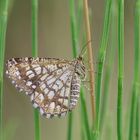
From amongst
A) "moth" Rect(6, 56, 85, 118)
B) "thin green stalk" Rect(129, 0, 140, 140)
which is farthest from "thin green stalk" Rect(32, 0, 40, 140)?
"thin green stalk" Rect(129, 0, 140, 140)

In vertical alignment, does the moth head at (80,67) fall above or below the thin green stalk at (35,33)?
below

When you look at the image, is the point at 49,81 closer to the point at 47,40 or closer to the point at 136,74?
the point at 136,74

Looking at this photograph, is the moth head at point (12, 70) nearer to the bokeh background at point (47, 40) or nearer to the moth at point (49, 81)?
the moth at point (49, 81)

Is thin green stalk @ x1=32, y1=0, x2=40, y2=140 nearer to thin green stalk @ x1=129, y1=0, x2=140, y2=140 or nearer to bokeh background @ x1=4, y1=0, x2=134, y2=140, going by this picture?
thin green stalk @ x1=129, y1=0, x2=140, y2=140

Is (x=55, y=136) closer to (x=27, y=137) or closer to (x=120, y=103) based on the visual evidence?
(x=27, y=137)

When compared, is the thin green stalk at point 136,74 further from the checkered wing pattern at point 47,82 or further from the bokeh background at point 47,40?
the bokeh background at point 47,40

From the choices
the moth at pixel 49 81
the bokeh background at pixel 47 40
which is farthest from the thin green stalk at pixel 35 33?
the bokeh background at pixel 47 40

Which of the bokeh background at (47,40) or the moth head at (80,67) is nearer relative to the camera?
the moth head at (80,67)

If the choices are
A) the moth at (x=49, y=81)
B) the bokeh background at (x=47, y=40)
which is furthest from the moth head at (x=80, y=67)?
the bokeh background at (x=47, y=40)
